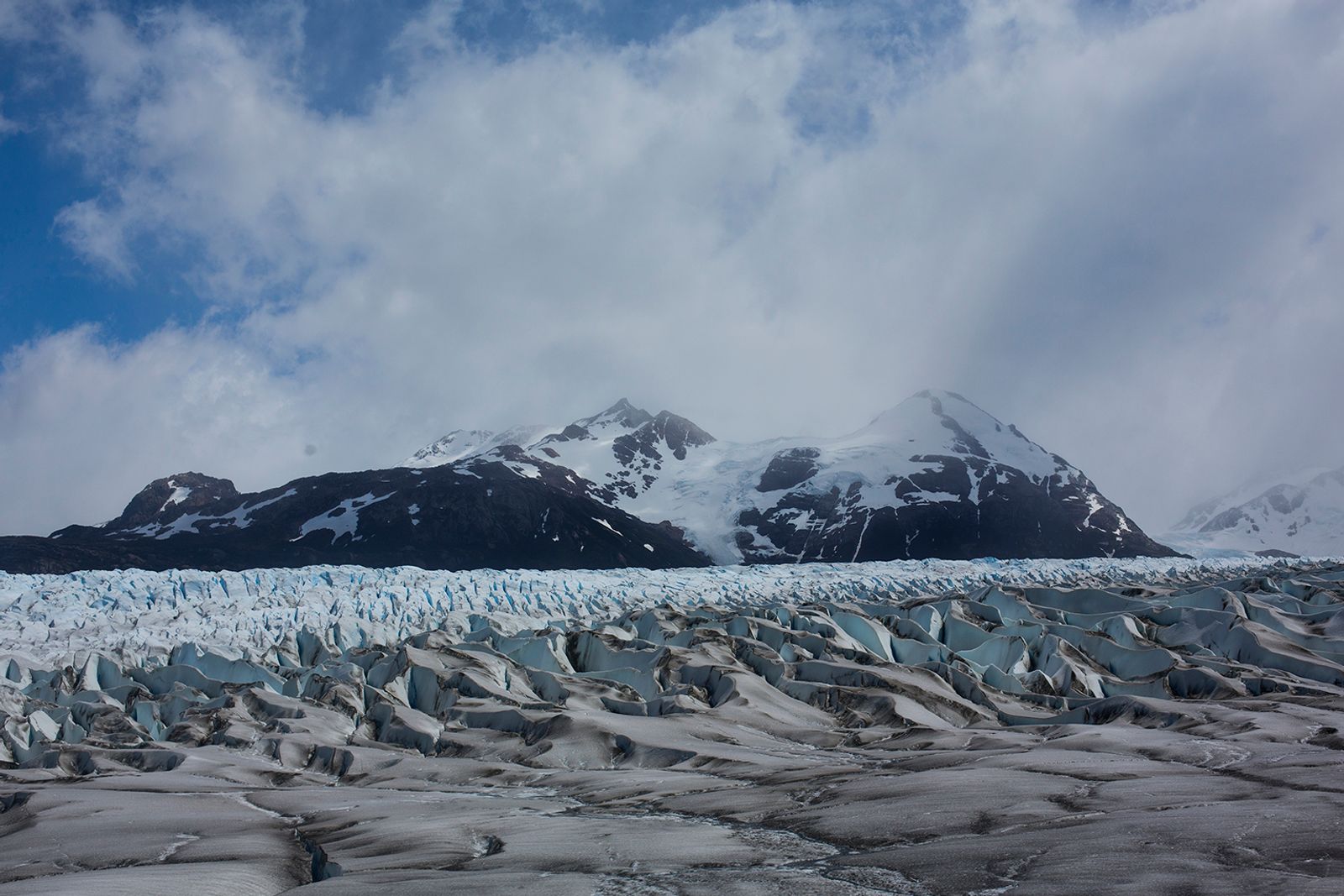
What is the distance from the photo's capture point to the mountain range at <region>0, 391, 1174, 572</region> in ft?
401

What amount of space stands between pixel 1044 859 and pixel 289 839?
10.4 m

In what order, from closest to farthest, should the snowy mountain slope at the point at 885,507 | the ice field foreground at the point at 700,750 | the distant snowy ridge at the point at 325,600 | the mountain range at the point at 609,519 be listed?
the ice field foreground at the point at 700,750 → the distant snowy ridge at the point at 325,600 → the mountain range at the point at 609,519 → the snowy mountain slope at the point at 885,507

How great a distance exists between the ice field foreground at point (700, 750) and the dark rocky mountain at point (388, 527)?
251 feet

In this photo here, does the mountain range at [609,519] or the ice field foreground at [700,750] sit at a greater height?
the mountain range at [609,519]

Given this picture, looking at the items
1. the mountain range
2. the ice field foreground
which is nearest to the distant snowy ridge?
the ice field foreground

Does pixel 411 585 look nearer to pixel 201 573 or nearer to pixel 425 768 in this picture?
pixel 201 573

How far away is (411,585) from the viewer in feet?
166

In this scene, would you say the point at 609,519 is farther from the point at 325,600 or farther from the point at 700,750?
the point at 700,750

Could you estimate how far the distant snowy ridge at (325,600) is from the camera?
36000 millimetres

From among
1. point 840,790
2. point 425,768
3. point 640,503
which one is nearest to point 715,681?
point 425,768

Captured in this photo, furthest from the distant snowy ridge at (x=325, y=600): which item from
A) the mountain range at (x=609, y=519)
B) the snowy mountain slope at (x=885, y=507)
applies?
the snowy mountain slope at (x=885, y=507)

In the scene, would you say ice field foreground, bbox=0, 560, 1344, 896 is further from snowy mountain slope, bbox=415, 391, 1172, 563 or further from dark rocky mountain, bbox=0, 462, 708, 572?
snowy mountain slope, bbox=415, 391, 1172, 563

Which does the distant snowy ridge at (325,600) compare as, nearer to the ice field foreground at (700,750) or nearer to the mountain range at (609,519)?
the ice field foreground at (700,750)

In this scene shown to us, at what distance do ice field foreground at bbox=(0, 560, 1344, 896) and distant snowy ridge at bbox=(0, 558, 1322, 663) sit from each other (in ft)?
1.30
